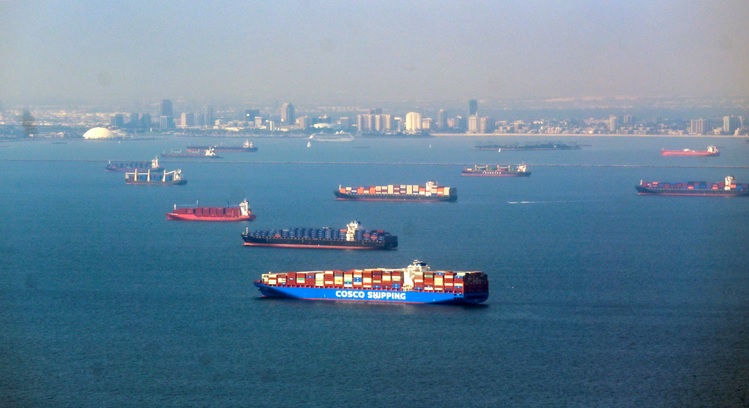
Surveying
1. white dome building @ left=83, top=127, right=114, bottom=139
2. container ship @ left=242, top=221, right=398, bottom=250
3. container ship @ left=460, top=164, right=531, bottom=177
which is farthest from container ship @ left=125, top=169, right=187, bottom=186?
white dome building @ left=83, top=127, right=114, bottom=139

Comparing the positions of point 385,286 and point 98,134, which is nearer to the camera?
point 385,286

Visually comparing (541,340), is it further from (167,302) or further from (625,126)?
(625,126)

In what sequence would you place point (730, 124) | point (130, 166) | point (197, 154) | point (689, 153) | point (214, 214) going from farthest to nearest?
1. point (730, 124)
2. point (197, 154)
3. point (689, 153)
4. point (130, 166)
5. point (214, 214)

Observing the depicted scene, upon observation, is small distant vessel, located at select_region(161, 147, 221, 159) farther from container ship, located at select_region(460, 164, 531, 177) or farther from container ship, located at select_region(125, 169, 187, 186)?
container ship, located at select_region(460, 164, 531, 177)

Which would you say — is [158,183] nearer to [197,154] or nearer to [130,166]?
[130,166]

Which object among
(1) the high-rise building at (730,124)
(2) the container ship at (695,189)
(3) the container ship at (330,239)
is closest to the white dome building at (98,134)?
(1) the high-rise building at (730,124)

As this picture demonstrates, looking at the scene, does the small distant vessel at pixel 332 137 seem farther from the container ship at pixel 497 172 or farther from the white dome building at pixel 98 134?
the container ship at pixel 497 172

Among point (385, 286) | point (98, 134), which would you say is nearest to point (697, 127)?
point (98, 134)
